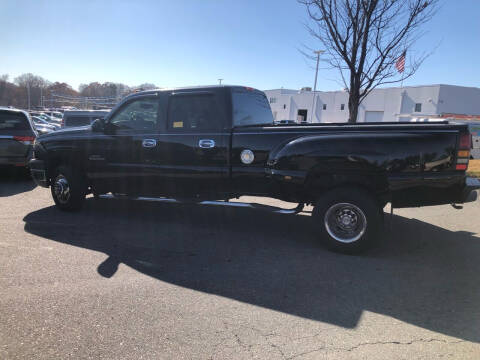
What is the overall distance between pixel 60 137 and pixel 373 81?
26.3ft

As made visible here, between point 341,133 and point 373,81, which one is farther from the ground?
point 373,81

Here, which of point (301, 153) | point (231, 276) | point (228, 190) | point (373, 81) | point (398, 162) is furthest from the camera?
point (373, 81)

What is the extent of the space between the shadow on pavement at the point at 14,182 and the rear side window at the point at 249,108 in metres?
5.58

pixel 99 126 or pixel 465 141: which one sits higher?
pixel 465 141

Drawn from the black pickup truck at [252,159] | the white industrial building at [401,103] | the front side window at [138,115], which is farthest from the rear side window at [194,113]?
the white industrial building at [401,103]

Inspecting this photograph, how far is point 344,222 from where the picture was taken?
457 centimetres

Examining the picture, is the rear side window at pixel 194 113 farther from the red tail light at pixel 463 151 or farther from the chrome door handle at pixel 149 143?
the red tail light at pixel 463 151

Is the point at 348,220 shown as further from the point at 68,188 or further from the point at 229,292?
the point at 68,188

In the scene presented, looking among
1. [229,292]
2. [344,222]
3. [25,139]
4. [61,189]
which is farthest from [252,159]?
[25,139]

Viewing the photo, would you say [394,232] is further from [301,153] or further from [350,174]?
[301,153]

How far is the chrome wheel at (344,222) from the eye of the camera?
177 inches

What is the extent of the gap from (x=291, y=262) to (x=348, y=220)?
0.90 meters

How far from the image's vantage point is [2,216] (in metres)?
6.14

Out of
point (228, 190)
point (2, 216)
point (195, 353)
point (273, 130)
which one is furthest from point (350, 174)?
point (2, 216)
